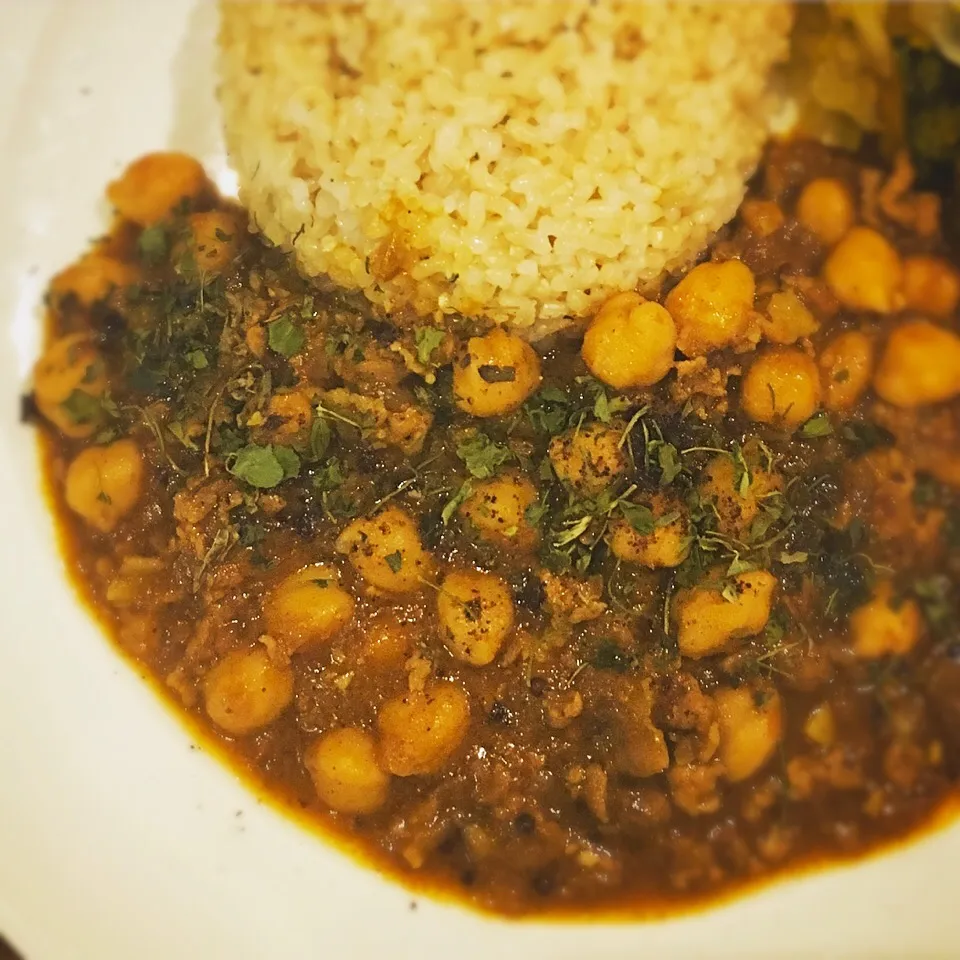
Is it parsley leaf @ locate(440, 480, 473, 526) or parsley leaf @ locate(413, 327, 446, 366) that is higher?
parsley leaf @ locate(413, 327, 446, 366)

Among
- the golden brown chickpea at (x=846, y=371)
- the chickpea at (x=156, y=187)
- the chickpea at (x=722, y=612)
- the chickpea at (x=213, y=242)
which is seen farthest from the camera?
the chickpea at (x=156, y=187)

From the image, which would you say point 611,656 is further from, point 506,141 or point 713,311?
point 506,141

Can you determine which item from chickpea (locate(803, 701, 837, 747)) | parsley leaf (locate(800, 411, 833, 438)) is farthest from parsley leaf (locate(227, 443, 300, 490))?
chickpea (locate(803, 701, 837, 747))

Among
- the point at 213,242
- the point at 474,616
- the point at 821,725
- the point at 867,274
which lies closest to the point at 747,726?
the point at 821,725

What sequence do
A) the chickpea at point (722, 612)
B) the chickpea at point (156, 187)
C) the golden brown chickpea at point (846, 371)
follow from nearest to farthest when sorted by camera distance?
1. the chickpea at point (722, 612)
2. the golden brown chickpea at point (846, 371)
3. the chickpea at point (156, 187)

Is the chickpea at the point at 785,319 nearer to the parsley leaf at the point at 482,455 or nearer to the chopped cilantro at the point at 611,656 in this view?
the parsley leaf at the point at 482,455

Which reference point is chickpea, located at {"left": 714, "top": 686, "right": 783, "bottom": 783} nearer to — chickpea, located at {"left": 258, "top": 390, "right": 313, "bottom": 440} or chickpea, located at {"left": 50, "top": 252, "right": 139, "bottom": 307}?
chickpea, located at {"left": 258, "top": 390, "right": 313, "bottom": 440}

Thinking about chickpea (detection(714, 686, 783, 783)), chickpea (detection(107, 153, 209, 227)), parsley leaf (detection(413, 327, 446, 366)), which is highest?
chickpea (detection(107, 153, 209, 227))

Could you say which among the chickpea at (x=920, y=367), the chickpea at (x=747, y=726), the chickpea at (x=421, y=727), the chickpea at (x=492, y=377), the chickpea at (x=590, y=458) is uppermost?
the chickpea at (x=492, y=377)

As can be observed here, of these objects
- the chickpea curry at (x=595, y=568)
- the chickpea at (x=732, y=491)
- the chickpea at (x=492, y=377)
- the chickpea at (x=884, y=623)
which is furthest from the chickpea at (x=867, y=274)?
the chickpea at (x=492, y=377)
